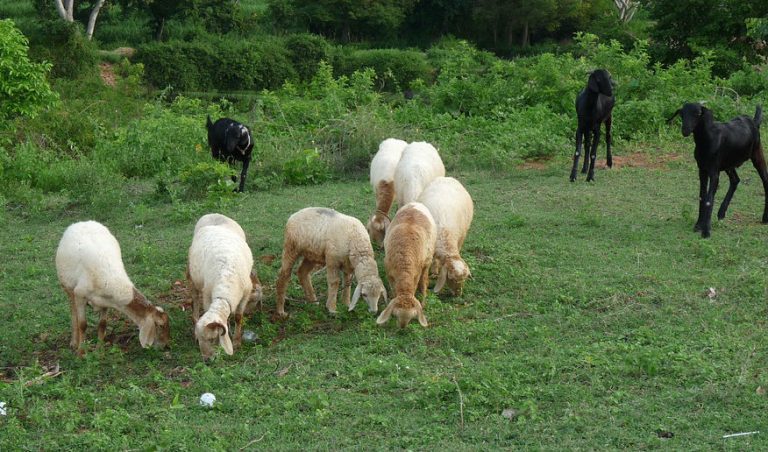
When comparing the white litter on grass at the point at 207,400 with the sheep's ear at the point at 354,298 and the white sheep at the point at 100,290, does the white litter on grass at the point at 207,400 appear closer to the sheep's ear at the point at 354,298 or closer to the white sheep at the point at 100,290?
the white sheep at the point at 100,290

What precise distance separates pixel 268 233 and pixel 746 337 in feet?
18.0

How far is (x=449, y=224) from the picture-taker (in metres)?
8.60

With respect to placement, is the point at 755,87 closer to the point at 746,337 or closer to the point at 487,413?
the point at 746,337

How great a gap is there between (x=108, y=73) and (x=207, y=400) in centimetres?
2987

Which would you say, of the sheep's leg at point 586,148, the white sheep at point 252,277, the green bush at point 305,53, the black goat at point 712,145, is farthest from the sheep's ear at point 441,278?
the green bush at point 305,53

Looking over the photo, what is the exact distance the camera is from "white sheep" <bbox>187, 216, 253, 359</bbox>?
22.9ft

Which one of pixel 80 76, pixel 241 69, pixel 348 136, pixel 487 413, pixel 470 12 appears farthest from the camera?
pixel 470 12

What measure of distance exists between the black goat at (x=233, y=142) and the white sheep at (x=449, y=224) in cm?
464

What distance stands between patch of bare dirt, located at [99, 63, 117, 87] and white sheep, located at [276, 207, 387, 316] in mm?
25587

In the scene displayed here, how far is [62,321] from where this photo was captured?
26.7ft

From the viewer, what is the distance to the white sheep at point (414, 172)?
9.53m

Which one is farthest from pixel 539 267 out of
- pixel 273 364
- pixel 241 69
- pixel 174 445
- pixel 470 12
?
pixel 470 12

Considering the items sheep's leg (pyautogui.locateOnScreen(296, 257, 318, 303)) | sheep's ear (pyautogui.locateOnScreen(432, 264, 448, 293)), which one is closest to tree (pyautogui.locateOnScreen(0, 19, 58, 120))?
sheep's leg (pyautogui.locateOnScreen(296, 257, 318, 303))

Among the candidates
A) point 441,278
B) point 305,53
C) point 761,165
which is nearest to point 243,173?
point 441,278
